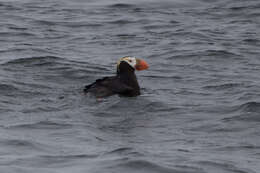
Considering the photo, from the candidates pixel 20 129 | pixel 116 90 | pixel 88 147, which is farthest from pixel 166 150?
pixel 116 90

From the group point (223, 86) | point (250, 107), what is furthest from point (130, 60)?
point (250, 107)

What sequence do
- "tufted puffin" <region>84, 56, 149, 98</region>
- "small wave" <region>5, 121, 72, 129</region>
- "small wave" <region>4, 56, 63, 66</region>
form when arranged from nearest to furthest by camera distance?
"small wave" <region>5, 121, 72, 129</region> → "tufted puffin" <region>84, 56, 149, 98</region> → "small wave" <region>4, 56, 63, 66</region>

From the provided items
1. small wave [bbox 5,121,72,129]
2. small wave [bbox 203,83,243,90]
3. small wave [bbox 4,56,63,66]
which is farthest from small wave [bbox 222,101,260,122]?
small wave [bbox 4,56,63,66]

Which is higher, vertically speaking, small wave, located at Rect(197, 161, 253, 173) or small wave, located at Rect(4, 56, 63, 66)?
small wave, located at Rect(197, 161, 253, 173)

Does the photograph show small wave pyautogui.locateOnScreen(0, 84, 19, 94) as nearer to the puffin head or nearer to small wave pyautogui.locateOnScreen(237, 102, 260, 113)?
the puffin head

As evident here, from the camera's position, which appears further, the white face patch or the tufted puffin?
the white face patch

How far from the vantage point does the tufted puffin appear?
1155cm

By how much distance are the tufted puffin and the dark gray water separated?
178 millimetres

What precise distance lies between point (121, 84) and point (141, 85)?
1.52m

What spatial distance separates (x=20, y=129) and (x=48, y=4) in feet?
50.3

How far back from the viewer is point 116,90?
11711 mm

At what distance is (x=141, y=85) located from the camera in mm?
13336

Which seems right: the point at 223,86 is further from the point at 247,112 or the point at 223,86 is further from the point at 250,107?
the point at 247,112

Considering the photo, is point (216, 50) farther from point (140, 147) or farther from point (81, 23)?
point (140, 147)
